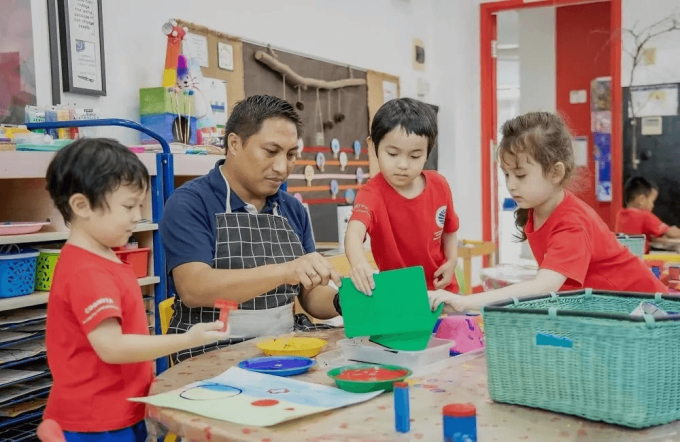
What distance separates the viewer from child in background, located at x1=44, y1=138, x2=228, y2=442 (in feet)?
4.04

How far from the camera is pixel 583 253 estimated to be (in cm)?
153

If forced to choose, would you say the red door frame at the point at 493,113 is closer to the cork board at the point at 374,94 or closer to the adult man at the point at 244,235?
the cork board at the point at 374,94

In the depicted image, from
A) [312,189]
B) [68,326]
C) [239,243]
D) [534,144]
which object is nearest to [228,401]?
[68,326]

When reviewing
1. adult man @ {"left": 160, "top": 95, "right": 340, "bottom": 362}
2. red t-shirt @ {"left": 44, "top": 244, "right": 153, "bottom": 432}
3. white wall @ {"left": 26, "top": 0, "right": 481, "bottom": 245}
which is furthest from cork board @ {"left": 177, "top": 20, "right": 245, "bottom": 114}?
red t-shirt @ {"left": 44, "top": 244, "right": 153, "bottom": 432}

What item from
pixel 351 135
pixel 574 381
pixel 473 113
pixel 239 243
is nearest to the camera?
pixel 574 381

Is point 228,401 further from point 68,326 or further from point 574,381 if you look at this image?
point 574,381

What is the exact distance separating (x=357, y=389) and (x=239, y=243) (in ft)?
2.66

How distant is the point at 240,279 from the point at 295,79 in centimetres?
283

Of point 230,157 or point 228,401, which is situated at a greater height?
point 230,157

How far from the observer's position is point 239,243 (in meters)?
1.93

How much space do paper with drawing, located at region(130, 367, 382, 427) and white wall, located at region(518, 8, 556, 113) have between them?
22.0 feet

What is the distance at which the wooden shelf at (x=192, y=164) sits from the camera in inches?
116

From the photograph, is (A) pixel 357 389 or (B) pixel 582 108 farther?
(B) pixel 582 108

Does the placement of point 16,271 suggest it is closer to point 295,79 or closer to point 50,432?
point 50,432
